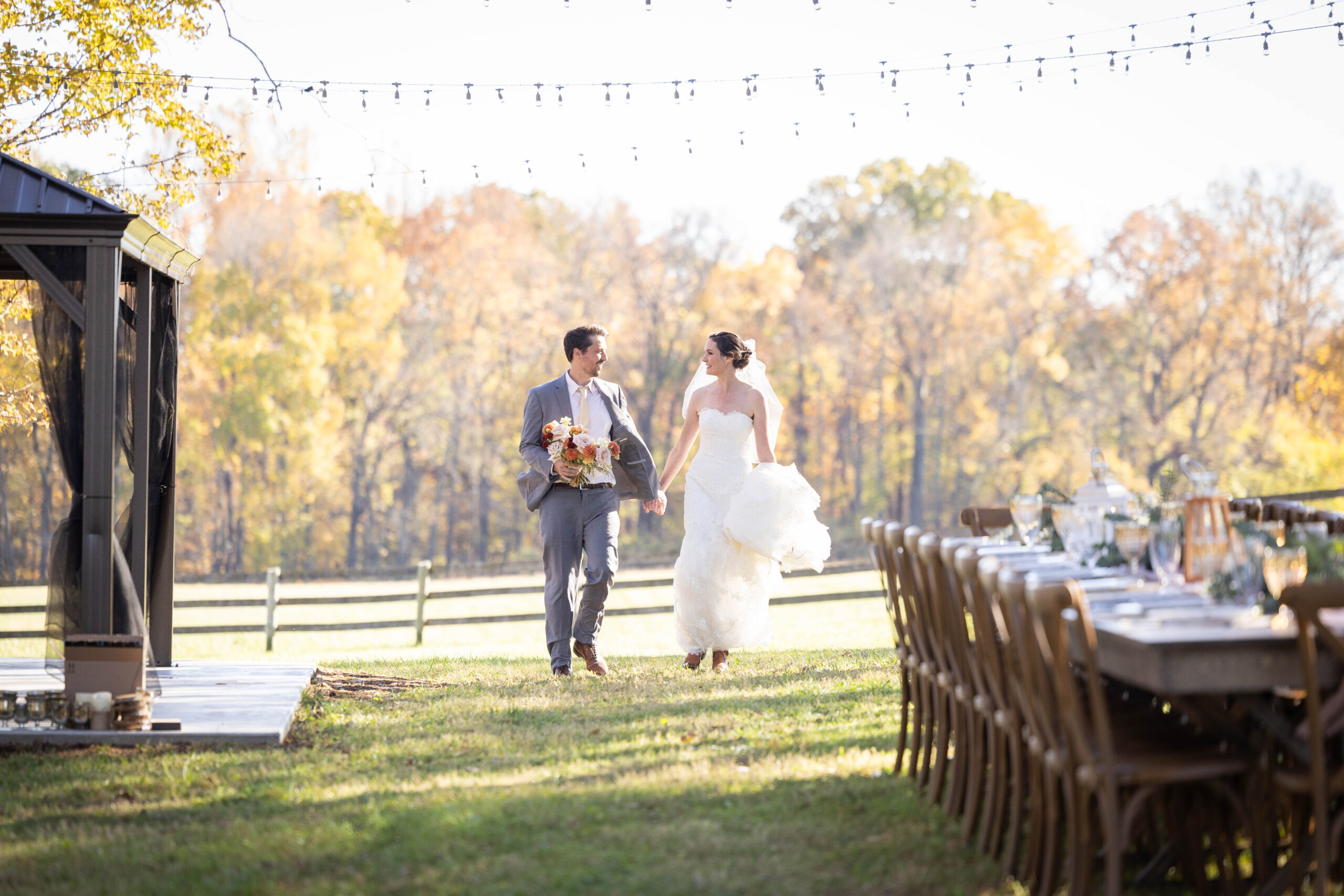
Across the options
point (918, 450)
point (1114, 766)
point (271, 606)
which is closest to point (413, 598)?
point (271, 606)

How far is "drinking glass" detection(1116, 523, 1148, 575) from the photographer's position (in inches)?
162

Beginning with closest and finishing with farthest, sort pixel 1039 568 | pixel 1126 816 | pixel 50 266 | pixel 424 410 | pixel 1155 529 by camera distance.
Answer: pixel 1126 816, pixel 1155 529, pixel 1039 568, pixel 50 266, pixel 424 410

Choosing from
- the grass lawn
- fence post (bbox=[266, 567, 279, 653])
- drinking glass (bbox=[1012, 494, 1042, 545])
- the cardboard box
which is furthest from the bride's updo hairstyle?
fence post (bbox=[266, 567, 279, 653])

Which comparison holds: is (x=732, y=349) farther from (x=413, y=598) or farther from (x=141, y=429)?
(x=413, y=598)

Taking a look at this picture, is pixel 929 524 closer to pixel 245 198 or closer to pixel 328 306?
pixel 328 306

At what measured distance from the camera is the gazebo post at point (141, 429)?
6953 millimetres

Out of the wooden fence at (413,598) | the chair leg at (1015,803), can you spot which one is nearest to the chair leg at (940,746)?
the chair leg at (1015,803)

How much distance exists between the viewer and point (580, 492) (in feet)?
25.5

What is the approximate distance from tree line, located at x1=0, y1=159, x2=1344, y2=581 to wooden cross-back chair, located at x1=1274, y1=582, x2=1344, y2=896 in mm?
28586

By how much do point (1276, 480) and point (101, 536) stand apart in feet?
97.1

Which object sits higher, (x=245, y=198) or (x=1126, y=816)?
(x=245, y=198)

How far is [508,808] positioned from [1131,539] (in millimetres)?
2333

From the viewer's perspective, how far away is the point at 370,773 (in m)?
5.35

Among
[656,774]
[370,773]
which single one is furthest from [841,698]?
[370,773]
